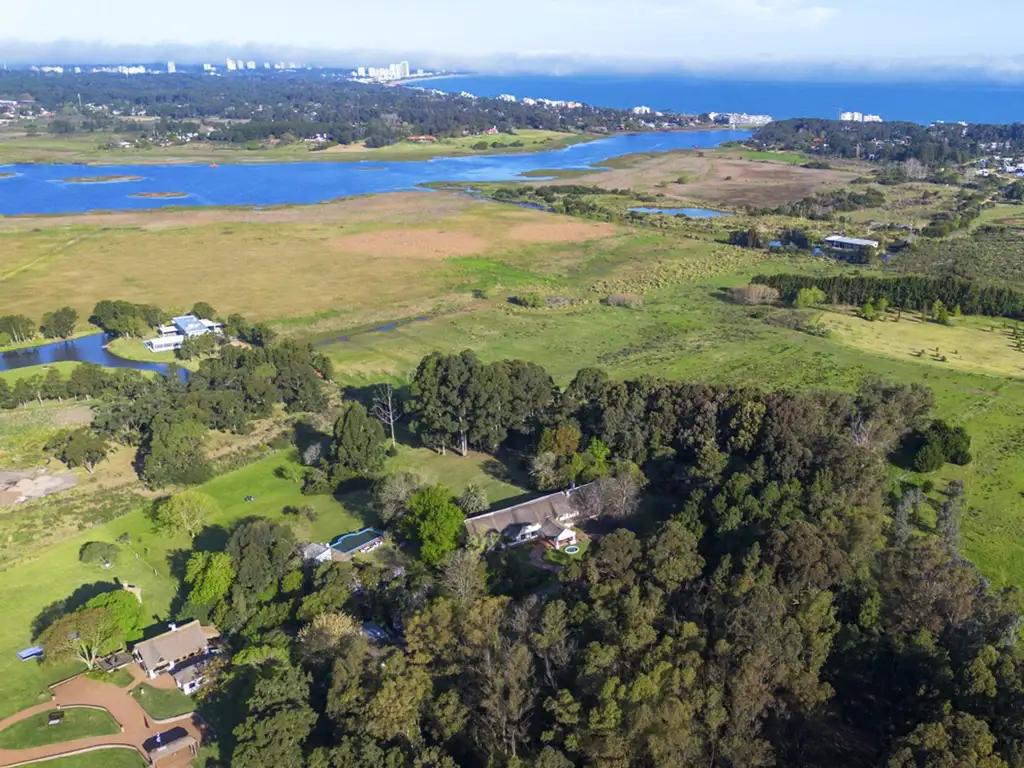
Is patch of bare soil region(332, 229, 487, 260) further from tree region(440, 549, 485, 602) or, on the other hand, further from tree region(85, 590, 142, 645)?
tree region(85, 590, 142, 645)

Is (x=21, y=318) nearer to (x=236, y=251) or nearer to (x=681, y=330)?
(x=236, y=251)

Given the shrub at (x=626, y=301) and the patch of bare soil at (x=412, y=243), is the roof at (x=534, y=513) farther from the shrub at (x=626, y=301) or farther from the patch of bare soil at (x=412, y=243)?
the patch of bare soil at (x=412, y=243)

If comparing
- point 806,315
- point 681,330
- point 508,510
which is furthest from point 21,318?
point 806,315

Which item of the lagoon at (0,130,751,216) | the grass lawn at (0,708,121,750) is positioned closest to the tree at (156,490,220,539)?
the grass lawn at (0,708,121,750)

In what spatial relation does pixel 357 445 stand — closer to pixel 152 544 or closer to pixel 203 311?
pixel 152 544

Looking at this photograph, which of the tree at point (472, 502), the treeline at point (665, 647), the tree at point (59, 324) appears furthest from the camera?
the tree at point (59, 324)

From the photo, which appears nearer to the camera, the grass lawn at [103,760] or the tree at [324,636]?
the grass lawn at [103,760]

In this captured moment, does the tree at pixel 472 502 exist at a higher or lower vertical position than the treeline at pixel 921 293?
lower

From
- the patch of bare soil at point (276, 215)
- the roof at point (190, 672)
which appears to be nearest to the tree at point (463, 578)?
the roof at point (190, 672)
